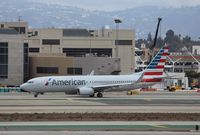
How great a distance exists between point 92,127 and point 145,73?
46001 mm

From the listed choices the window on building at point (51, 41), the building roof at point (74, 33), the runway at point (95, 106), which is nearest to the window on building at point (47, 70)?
the window on building at point (51, 41)

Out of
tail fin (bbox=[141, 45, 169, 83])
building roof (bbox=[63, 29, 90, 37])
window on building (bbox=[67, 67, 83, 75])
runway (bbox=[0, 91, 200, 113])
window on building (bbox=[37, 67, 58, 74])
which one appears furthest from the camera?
building roof (bbox=[63, 29, 90, 37])

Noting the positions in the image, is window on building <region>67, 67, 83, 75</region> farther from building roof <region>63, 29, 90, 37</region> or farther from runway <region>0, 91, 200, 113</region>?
runway <region>0, 91, 200, 113</region>

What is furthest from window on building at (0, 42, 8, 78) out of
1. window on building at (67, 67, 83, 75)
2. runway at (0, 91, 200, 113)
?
runway at (0, 91, 200, 113)

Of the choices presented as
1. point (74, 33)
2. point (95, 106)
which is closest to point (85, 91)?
point (95, 106)

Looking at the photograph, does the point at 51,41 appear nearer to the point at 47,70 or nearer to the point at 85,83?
the point at 47,70

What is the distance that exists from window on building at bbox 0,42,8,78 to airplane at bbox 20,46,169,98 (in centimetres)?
4037

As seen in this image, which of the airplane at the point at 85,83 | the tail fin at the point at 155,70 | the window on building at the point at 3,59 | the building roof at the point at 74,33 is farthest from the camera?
the building roof at the point at 74,33

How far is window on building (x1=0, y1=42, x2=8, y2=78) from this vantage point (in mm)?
114875

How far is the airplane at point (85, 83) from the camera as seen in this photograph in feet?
242

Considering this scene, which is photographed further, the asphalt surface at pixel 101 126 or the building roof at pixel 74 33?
the building roof at pixel 74 33

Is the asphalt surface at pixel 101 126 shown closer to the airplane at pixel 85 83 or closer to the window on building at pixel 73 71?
the airplane at pixel 85 83

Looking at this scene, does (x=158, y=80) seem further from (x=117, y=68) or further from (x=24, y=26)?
(x=24, y=26)

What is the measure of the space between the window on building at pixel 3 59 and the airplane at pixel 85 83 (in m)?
40.4
